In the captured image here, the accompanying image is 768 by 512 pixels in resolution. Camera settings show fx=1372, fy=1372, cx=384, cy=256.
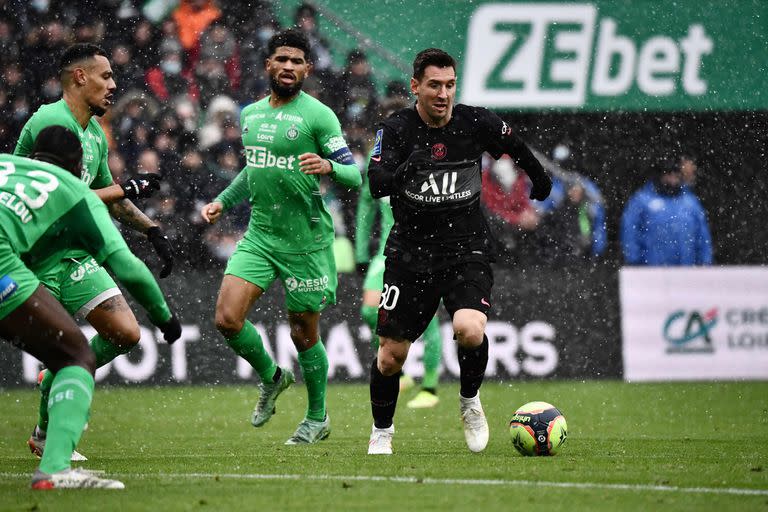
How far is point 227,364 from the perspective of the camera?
14180 millimetres

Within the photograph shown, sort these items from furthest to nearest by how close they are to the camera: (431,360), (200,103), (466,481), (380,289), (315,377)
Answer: (200,103) < (431,360) < (380,289) < (315,377) < (466,481)

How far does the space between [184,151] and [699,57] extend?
6749 millimetres

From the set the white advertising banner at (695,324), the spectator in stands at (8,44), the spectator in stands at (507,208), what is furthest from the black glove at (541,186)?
the spectator in stands at (8,44)

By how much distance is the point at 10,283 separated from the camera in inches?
237

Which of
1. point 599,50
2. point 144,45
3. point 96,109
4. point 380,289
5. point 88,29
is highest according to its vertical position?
point 599,50

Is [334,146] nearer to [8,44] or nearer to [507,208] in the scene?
[507,208]

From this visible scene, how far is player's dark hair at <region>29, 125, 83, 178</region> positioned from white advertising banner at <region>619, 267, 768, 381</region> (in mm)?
9250

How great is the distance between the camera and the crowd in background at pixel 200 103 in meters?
15.2

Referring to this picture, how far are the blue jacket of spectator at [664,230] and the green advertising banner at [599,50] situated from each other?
185 cm

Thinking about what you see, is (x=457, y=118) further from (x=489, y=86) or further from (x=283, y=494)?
(x=489, y=86)

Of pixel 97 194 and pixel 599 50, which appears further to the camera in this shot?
pixel 599 50

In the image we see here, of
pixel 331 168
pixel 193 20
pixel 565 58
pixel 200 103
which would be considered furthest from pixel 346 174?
pixel 565 58

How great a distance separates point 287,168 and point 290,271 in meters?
0.68

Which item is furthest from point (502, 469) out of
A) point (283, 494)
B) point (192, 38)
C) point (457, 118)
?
point (192, 38)
